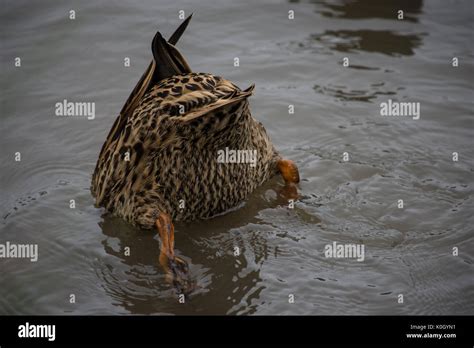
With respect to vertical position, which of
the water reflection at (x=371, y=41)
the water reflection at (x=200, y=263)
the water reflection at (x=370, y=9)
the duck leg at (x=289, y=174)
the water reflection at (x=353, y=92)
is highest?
the water reflection at (x=370, y=9)

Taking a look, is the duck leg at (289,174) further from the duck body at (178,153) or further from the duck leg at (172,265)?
the duck leg at (172,265)

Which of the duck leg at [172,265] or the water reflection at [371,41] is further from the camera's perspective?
the water reflection at [371,41]

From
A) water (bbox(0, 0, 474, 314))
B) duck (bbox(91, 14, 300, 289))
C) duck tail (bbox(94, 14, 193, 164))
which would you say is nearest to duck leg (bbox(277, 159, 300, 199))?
water (bbox(0, 0, 474, 314))

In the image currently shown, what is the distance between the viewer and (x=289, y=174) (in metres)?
7.68

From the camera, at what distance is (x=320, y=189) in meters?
7.64

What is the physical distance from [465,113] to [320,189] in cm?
241

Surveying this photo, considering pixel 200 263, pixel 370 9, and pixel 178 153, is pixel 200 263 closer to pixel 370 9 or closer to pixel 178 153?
pixel 178 153

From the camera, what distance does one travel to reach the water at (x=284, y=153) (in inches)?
242

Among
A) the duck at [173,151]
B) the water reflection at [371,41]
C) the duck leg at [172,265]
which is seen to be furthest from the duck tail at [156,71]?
the water reflection at [371,41]

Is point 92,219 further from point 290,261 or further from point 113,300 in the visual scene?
point 290,261

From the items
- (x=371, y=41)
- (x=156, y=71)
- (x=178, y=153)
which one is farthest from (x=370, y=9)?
(x=178, y=153)

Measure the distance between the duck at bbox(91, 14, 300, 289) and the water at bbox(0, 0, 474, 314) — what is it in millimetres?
255

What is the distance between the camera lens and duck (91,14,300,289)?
6219 mm

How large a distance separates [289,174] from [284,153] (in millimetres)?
640
